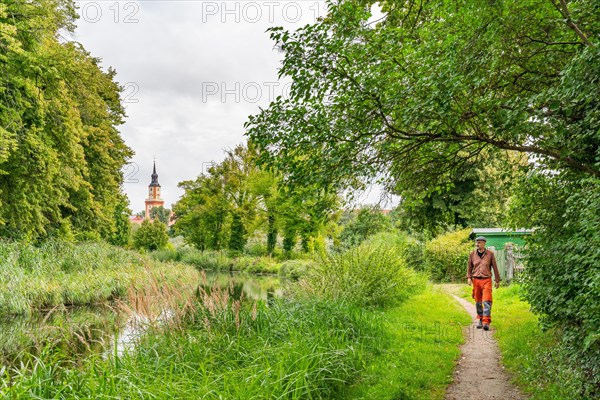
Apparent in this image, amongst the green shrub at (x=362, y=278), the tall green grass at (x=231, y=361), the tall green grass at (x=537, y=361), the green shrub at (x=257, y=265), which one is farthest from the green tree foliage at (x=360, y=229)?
the tall green grass at (x=231, y=361)

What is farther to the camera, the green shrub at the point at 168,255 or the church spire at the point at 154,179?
the church spire at the point at 154,179

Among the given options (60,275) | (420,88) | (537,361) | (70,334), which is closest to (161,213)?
(60,275)

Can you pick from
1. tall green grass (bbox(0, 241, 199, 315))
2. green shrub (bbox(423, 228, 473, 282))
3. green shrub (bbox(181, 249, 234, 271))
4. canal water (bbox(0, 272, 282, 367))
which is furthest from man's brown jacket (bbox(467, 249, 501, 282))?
green shrub (bbox(181, 249, 234, 271))

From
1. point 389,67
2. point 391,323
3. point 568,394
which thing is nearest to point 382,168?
point 389,67

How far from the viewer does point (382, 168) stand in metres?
6.26

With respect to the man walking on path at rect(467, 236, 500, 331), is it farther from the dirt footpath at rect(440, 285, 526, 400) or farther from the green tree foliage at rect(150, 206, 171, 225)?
the green tree foliage at rect(150, 206, 171, 225)

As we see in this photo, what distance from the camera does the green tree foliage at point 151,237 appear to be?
154 feet

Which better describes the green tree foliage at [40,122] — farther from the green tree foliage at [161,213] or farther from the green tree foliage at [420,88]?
the green tree foliage at [161,213]

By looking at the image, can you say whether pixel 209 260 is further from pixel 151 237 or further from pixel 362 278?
pixel 362 278

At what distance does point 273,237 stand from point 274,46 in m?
34.7

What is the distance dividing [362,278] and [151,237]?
38041 millimetres

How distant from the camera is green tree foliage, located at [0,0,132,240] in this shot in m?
15.3

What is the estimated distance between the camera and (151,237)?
1845 inches

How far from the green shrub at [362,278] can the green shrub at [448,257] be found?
26.9 feet
